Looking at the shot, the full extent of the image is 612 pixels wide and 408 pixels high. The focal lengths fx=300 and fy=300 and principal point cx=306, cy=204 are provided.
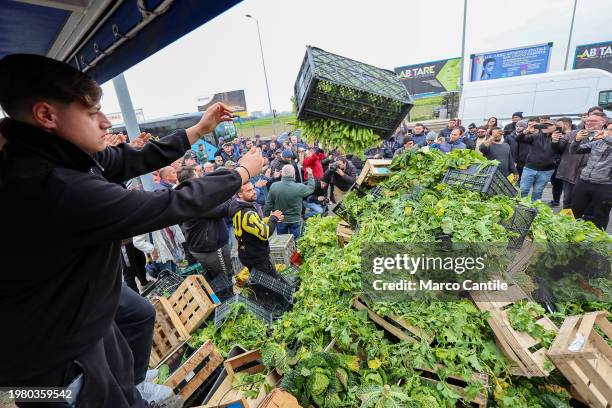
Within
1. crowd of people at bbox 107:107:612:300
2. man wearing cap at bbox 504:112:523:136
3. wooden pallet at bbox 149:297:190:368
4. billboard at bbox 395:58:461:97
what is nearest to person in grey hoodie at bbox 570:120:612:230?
crowd of people at bbox 107:107:612:300

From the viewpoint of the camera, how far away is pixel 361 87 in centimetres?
363

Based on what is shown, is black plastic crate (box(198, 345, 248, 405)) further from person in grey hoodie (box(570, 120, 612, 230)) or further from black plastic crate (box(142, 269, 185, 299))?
person in grey hoodie (box(570, 120, 612, 230))

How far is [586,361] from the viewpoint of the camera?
214 centimetres

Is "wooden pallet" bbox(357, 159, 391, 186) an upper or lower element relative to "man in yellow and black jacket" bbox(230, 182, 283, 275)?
upper

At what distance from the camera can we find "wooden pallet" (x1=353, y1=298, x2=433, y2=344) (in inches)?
102

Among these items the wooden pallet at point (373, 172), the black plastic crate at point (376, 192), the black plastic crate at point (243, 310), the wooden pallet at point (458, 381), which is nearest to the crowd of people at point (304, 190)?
the wooden pallet at point (373, 172)

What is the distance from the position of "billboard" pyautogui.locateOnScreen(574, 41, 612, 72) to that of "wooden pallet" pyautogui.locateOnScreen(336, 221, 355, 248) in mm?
39336

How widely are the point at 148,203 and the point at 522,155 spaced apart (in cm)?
1001

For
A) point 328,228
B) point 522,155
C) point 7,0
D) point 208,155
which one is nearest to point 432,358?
point 328,228

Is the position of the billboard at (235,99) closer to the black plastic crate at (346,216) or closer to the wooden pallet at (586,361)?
the black plastic crate at (346,216)

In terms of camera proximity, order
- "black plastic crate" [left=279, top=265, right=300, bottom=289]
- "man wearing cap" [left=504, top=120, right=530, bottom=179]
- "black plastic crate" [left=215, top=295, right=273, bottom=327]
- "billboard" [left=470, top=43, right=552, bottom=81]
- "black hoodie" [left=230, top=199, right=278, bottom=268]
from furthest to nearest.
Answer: "billboard" [left=470, top=43, right=552, bottom=81] < "man wearing cap" [left=504, top=120, right=530, bottom=179] < "black plastic crate" [left=279, top=265, right=300, bottom=289] < "black hoodie" [left=230, top=199, right=278, bottom=268] < "black plastic crate" [left=215, top=295, right=273, bottom=327]

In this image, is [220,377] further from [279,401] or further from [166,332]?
[166,332]

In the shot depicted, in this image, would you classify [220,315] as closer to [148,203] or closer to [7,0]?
[148,203]

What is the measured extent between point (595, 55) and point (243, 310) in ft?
136
